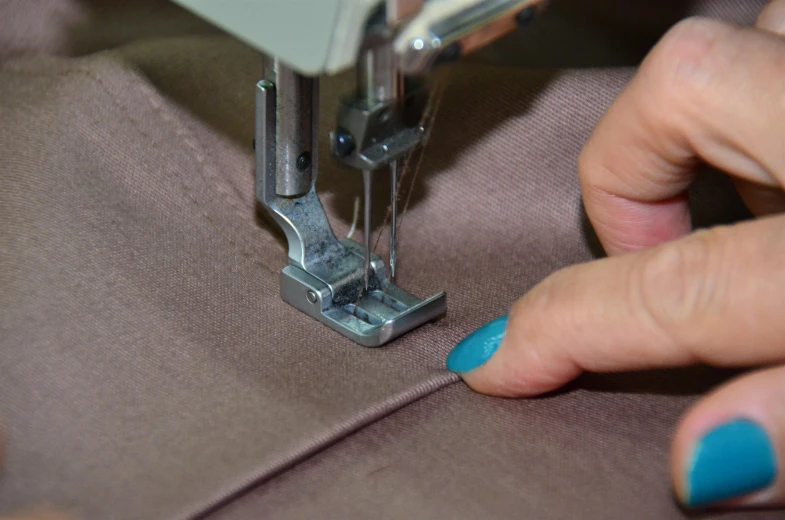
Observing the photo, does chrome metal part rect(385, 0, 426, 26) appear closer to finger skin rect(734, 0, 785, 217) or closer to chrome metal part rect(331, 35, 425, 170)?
chrome metal part rect(331, 35, 425, 170)

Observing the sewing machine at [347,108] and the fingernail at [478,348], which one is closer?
the sewing machine at [347,108]

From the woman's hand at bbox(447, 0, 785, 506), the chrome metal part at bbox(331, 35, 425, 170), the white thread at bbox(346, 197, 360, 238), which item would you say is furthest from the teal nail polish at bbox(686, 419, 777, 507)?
the white thread at bbox(346, 197, 360, 238)

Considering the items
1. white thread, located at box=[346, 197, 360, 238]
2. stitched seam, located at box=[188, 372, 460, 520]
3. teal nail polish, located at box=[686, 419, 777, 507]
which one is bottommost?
stitched seam, located at box=[188, 372, 460, 520]

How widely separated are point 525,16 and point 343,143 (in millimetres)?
143

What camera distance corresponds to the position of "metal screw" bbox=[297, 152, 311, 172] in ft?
2.51

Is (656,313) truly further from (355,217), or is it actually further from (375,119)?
(355,217)

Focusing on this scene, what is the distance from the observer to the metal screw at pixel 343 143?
0.66 metres

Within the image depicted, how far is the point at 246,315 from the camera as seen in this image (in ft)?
2.61

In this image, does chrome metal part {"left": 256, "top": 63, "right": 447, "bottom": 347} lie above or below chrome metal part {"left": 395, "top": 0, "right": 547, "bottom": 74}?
below

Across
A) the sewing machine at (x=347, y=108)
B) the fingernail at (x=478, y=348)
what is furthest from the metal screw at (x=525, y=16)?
the fingernail at (x=478, y=348)

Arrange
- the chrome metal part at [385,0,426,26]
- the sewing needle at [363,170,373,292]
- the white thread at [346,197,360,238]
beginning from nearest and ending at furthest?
the chrome metal part at [385,0,426,26], the sewing needle at [363,170,373,292], the white thread at [346,197,360,238]

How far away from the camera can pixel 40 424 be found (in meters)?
0.68

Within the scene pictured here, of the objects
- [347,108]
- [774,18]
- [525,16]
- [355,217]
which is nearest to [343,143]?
[347,108]

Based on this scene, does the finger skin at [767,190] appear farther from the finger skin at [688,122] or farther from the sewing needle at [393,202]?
the sewing needle at [393,202]
